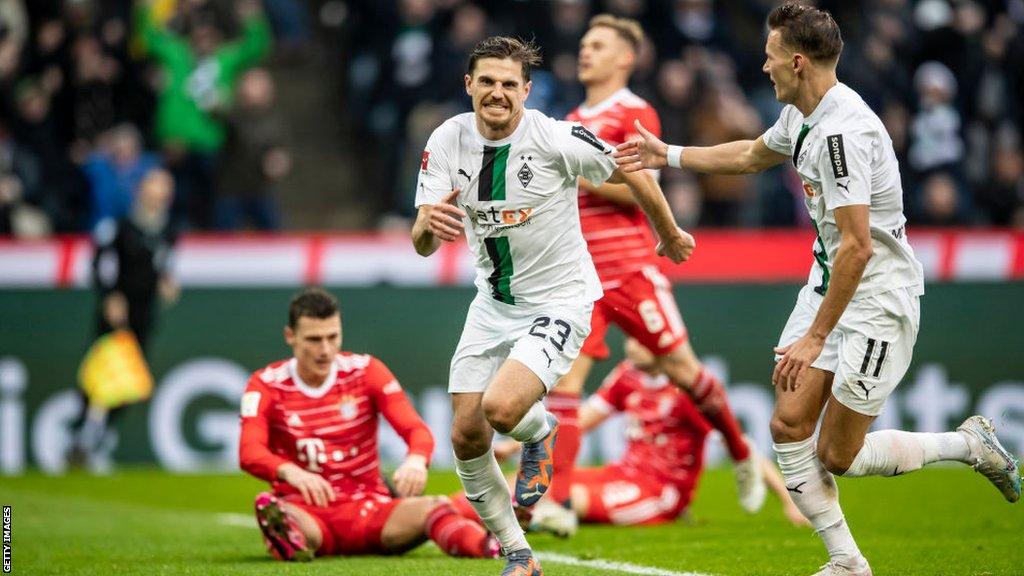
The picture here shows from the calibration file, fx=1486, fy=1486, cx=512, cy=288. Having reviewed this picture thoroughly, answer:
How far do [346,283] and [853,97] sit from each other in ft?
28.0

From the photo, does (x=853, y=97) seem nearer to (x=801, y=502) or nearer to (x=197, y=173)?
(x=801, y=502)

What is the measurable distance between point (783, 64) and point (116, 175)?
994cm

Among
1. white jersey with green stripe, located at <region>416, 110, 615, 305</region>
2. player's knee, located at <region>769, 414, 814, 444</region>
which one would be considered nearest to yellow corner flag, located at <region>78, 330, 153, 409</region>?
white jersey with green stripe, located at <region>416, 110, 615, 305</region>

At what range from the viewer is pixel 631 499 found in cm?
977

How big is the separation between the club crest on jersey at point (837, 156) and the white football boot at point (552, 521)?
10.8 ft

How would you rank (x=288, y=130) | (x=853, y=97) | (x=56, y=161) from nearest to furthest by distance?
(x=853, y=97), (x=56, y=161), (x=288, y=130)

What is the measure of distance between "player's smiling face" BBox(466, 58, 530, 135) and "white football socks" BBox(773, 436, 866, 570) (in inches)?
75.6

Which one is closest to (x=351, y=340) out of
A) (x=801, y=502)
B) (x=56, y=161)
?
(x=56, y=161)

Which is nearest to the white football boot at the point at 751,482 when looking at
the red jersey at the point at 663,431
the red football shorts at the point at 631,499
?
the red jersey at the point at 663,431

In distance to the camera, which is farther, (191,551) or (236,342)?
(236,342)

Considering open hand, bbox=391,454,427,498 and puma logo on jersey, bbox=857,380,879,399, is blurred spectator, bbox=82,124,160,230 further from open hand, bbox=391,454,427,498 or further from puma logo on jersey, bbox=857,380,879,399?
puma logo on jersey, bbox=857,380,879,399

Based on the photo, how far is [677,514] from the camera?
9898mm

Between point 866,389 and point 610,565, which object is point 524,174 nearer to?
point 866,389

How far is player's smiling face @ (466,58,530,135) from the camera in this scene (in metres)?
6.74
